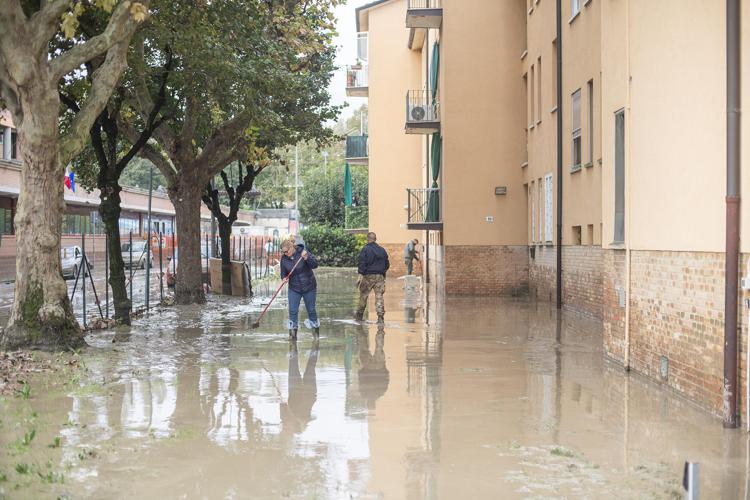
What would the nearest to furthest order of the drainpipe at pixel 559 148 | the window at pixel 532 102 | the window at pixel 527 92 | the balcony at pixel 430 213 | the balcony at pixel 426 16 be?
the drainpipe at pixel 559 148 → the window at pixel 532 102 → the window at pixel 527 92 → the balcony at pixel 426 16 → the balcony at pixel 430 213

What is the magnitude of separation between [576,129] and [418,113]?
8.58 metres

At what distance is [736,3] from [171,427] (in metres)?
5.94

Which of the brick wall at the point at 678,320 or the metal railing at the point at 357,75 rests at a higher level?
the metal railing at the point at 357,75

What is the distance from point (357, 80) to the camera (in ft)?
144

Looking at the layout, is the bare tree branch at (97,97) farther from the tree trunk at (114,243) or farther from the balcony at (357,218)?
the balcony at (357,218)

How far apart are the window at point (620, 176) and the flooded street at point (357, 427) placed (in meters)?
1.73

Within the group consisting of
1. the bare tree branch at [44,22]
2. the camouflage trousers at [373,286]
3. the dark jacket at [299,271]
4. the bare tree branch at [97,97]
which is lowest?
the camouflage trousers at [373,286]

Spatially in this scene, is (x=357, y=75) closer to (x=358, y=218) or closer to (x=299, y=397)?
(x=358, y=218)

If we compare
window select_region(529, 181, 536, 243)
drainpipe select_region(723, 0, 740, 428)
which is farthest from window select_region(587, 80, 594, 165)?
drainpipe select_region(723, 0, 740, 428)

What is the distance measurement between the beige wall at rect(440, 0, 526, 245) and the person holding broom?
1101cm

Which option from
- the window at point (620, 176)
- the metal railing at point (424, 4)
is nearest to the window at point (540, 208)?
the metal railing at point (424, 4)

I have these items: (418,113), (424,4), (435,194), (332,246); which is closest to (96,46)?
(418,113)

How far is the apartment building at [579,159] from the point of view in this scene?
895cm

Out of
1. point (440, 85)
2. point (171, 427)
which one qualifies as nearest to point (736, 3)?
point (171, 427)
